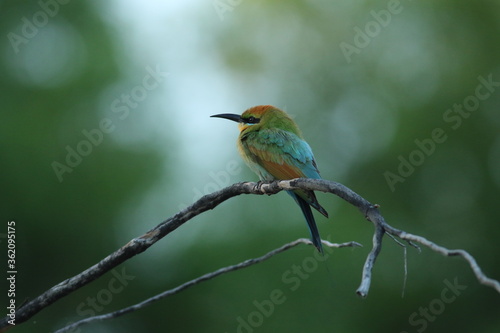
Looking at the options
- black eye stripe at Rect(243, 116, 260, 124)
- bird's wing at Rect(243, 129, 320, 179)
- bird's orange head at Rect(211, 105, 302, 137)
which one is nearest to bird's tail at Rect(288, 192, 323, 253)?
bird's wing at Rect(243, 129, 320, 179)

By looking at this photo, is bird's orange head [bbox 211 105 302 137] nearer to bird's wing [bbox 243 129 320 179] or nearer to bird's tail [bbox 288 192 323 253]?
bird's wing [bbox 243 129 320 179]

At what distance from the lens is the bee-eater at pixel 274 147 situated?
3.78 meters

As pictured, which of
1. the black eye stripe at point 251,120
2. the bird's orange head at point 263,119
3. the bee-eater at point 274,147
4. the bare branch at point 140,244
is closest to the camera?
the bare branch at point 140,244

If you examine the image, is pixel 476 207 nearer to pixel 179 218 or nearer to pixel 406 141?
pixel 406 141

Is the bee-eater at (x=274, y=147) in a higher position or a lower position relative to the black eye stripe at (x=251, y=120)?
lower

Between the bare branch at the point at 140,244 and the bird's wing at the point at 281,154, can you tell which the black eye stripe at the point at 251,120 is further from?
the bare branch at the point at 140,244

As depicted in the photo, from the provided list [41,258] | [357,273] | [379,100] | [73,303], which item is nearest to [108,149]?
[41,258]

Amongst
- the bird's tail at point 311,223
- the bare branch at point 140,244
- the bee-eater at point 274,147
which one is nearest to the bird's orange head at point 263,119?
the bee-eater at point 274,147

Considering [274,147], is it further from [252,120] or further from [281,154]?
[252,120]

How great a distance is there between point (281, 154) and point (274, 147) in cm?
8

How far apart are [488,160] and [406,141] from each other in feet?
4.40

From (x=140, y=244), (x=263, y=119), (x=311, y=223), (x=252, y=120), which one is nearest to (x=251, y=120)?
(x=252, y=120)

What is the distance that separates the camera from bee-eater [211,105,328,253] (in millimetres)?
3782

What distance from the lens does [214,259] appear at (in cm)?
852
